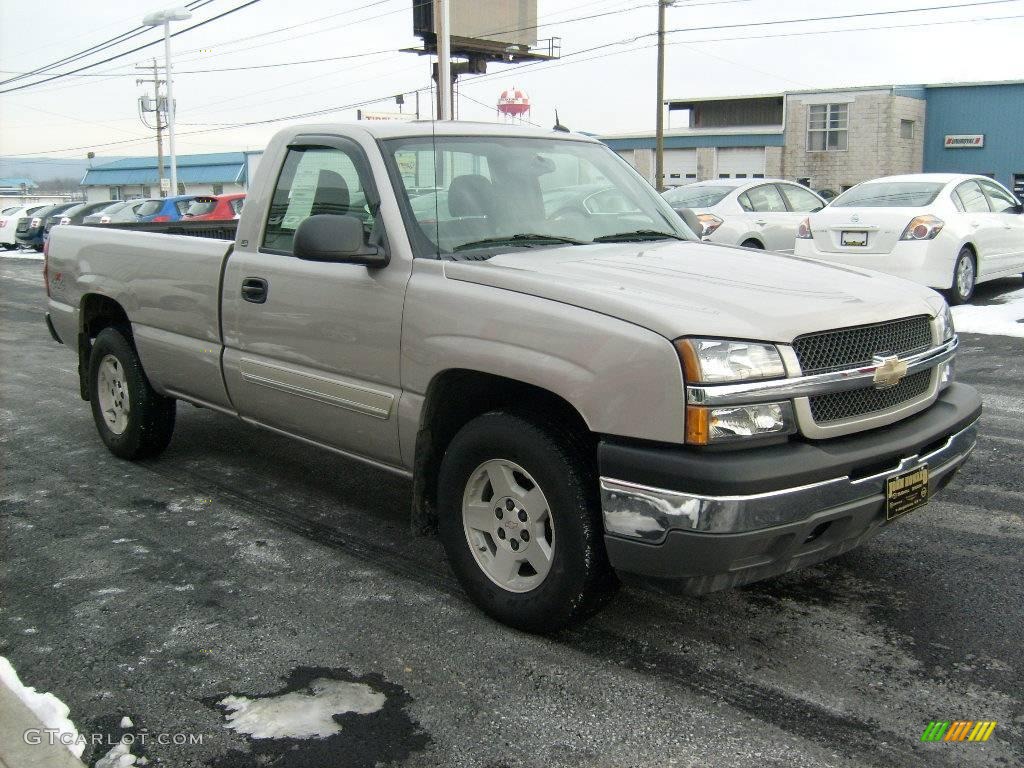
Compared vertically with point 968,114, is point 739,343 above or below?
below

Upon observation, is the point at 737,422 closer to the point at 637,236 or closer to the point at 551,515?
the point at 551,515

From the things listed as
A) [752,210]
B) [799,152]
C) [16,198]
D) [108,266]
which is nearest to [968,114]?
[799,152]

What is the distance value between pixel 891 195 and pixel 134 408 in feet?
31.7

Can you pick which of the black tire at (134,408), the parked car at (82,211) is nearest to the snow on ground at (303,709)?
the black tire at (134,408)

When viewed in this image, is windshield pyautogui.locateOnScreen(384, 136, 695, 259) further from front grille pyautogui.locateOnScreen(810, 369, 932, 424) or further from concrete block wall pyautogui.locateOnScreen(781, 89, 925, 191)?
concrete block wall pyautogui.locateOnScreen(781, 89, 925, 191)

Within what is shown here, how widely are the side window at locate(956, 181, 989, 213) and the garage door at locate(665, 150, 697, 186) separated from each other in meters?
42.9

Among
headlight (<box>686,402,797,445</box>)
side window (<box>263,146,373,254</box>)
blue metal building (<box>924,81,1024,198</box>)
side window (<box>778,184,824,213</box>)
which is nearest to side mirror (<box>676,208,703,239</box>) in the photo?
side window (<box>263,146,373,254</box>)

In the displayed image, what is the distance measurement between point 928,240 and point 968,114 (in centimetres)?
4202

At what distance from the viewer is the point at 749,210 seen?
46.1 ft

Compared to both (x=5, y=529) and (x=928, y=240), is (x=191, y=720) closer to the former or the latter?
(x=5, y=529)

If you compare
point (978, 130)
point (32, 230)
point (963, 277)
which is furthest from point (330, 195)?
point (978, 130)

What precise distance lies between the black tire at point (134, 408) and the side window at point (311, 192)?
156cm

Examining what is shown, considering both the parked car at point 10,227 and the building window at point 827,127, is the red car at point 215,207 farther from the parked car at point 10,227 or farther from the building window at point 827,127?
the building window at point 827,127

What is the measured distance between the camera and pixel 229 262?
493 cm
